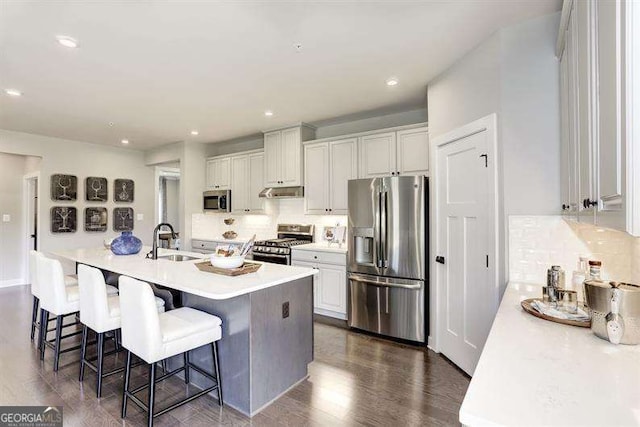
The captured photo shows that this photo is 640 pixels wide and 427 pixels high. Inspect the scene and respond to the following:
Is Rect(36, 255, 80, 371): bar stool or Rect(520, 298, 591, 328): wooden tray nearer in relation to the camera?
Rect(520, 298, 591, 328): wooden tray

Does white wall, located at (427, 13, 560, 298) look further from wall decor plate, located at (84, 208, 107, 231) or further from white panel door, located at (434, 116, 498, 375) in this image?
wall decor plate, located at (84, 208, 107, 231)

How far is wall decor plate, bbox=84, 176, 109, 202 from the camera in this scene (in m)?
5.97

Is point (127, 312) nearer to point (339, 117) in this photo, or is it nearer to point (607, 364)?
point (607, 364)

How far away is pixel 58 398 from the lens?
2.36 meters

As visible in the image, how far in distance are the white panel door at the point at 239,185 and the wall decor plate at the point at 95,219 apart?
8.65ft

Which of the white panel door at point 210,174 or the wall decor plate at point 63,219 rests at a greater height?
the white panel door at point 210,174

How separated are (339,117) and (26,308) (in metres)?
5.15

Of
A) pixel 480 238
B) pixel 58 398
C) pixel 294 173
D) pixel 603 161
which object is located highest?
pixel 294 173

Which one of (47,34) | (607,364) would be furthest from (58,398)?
(607,364)

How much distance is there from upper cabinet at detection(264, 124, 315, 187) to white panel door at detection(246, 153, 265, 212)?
0.22 meters

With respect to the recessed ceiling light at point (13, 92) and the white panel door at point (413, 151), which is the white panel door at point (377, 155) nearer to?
the white panel door at point (413, 151)

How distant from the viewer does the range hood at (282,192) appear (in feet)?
15.6

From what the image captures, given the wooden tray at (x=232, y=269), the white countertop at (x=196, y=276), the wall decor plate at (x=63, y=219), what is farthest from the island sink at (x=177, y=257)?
the wall decor plate at (x=63, y=219)

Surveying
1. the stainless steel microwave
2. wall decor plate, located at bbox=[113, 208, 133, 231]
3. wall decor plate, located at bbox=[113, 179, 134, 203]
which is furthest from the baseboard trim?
the stainless steel microwave
